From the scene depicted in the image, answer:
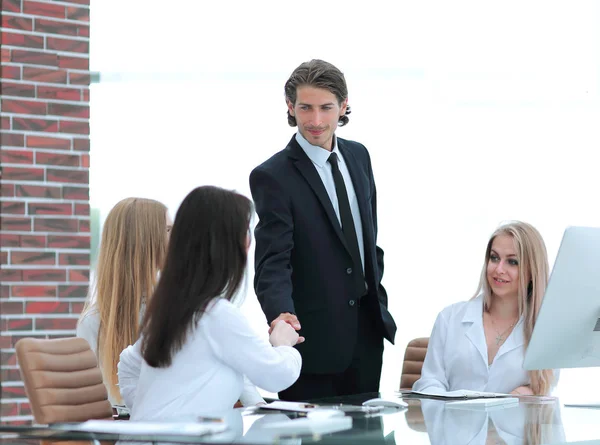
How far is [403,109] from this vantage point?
20.0 feet

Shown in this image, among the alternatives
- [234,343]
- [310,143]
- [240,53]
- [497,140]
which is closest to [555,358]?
[234,343]

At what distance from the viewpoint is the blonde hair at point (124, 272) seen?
300 cm

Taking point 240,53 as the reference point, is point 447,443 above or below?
below

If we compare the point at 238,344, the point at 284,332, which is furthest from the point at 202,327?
the point at 284,332

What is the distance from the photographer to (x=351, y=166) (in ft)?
10.1

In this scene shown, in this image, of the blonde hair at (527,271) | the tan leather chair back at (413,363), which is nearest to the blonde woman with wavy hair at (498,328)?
the blonde hair at (527,271)

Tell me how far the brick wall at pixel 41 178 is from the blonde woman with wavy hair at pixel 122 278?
77cm

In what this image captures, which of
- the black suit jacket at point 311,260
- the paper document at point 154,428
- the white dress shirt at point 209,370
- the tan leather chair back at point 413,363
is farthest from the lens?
the tan leather chair back at point 413,363

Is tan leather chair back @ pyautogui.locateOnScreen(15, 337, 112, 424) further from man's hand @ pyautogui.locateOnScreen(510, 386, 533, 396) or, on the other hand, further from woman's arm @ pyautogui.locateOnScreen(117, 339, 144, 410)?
man's hand @ pyautogui.locateOnScreen(510, 386, 533, 396)

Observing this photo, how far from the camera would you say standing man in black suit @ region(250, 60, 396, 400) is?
9.43 ft

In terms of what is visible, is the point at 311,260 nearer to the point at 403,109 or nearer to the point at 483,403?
the point at 483,403

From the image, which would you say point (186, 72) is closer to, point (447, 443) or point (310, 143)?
point (310, 143)

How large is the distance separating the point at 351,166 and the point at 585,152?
10.5 feet

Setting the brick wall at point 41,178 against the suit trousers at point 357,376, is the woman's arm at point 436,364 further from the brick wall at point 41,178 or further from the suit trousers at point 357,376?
the brick wall at point 41,178
